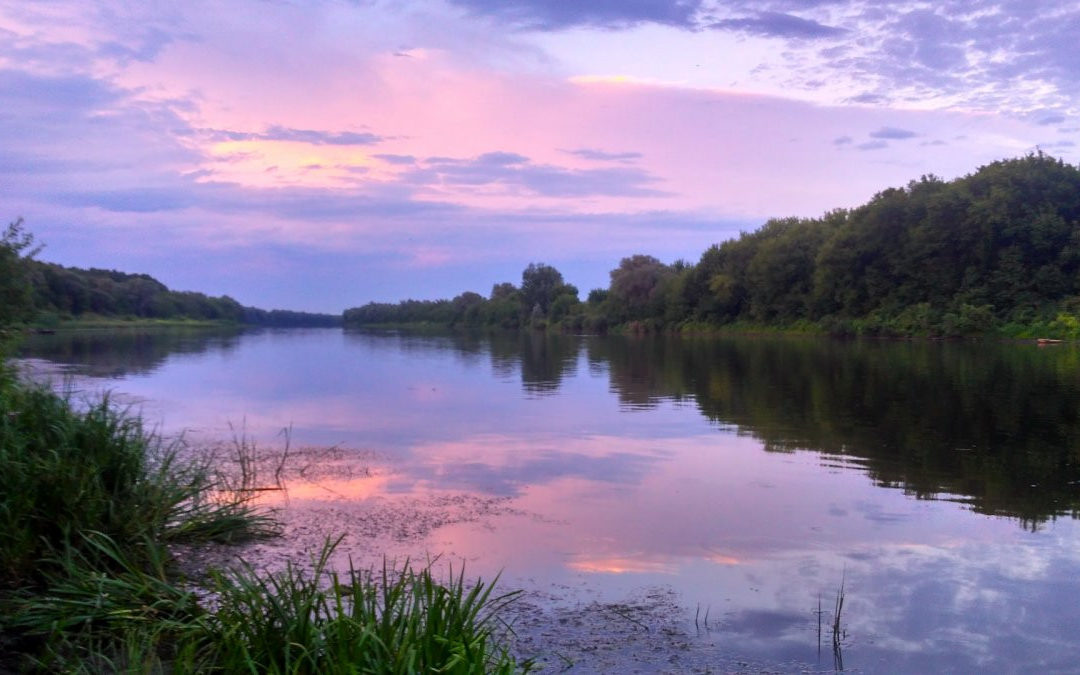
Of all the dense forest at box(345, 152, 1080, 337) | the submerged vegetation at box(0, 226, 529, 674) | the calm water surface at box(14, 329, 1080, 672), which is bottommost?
the calm water surface at box(14, 329, 1080, 672)

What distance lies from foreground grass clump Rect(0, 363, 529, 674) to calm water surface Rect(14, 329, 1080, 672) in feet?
7.66

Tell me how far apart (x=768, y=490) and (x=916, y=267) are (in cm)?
5462

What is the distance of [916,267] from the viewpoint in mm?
60000

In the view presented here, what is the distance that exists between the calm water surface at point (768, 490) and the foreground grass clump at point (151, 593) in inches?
91.9

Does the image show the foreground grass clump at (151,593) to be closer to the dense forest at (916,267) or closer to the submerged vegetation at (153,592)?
the submerged vegetation at (153,592)

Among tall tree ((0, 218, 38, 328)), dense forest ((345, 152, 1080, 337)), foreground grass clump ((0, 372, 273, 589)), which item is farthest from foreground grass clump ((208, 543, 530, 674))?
dense forest ((345, 152, 1080, 337))

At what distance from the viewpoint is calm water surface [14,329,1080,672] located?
22.1 feet

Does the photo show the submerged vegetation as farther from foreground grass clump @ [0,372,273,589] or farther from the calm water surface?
the calm water surface

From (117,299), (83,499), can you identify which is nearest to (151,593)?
(83,499)

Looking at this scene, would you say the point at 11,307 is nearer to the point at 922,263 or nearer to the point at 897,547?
the point at 897,547

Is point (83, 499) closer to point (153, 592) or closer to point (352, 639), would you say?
point (153, 592)

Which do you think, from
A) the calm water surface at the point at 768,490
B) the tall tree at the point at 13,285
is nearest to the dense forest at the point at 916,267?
the calm water surface at the point at 768,490

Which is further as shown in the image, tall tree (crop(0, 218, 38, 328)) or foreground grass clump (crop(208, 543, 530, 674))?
tall tree (crop(0, 218, 38, 328))

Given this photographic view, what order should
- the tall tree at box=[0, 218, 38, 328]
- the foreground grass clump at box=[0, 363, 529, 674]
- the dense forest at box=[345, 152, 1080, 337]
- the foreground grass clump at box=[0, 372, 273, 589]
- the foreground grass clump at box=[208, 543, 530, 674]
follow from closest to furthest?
the foreground grass clump at box=[208, 543, 530, 674] < the foreground grass clump at box=[0, 363, 529, 674] < the foreground grass clump at box=[0, 372, 273, 589] < the tall tree at box=[0, 218, 38, 328] < the dense forest at box=[345, 152, 1080, 337]
